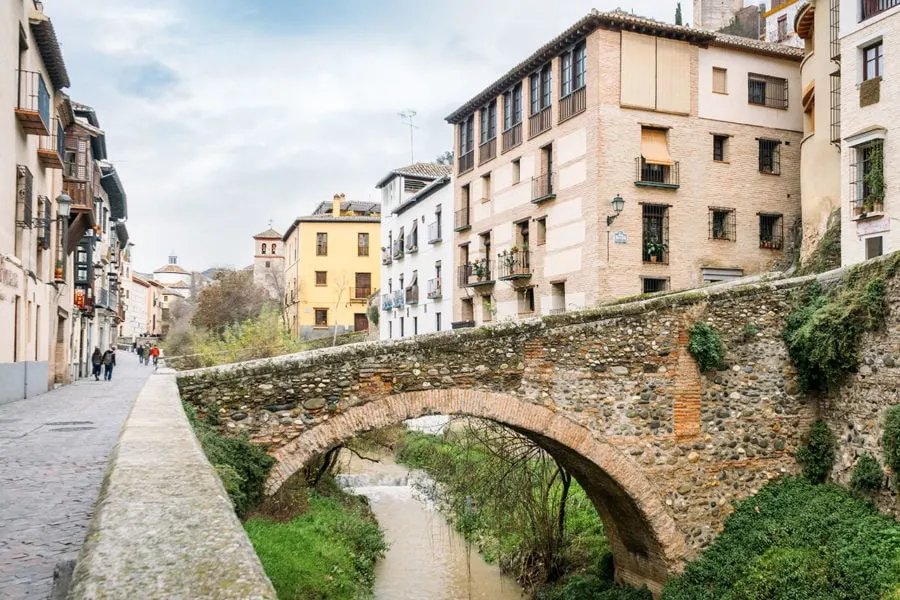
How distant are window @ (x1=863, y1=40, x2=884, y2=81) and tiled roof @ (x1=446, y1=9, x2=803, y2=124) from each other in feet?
17.0

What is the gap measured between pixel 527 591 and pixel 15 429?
8.90 metres

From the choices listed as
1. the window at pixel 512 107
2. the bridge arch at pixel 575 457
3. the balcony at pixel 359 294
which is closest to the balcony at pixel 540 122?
the window at pixel 512 107

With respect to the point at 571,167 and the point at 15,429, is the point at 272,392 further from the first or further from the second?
the point at 571,167

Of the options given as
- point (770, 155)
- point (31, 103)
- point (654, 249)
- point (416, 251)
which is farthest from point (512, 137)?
point (31, 103)

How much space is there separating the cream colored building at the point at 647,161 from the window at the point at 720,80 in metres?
0.03

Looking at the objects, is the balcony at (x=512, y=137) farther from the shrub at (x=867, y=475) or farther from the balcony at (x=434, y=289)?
the shrub at (x=867, y=475)

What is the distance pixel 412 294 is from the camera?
33.1 meters

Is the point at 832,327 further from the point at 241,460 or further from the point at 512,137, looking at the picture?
the point at 512,137

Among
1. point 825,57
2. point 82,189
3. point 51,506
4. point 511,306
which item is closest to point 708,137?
point 825,57

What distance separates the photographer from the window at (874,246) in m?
16.2

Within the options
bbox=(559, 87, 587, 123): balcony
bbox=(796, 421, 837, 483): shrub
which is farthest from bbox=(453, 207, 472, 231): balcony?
bbox=(796, 421, 837, 483): shrub

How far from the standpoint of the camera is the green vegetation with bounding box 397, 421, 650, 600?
518 inches

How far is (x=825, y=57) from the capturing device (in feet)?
61.3

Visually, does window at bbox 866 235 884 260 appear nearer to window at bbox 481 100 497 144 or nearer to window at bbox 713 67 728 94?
window at bbox 713 67 728 94
